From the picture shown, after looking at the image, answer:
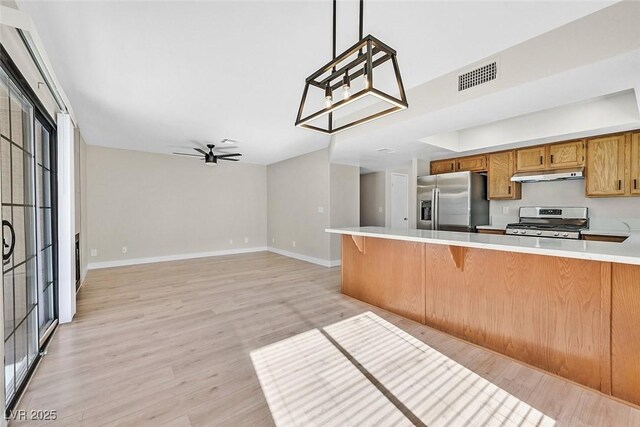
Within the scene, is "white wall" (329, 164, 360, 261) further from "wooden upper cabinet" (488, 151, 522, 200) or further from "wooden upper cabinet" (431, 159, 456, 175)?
"wooden upper cabinet" (488, 151, 522, 200)

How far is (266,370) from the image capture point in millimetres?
2000

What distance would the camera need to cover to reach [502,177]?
4531mm

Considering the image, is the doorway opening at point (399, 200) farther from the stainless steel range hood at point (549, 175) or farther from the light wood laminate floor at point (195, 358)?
the light wood laminate floor at point (195, 358)

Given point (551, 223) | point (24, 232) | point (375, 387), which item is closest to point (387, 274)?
point (375, 387)

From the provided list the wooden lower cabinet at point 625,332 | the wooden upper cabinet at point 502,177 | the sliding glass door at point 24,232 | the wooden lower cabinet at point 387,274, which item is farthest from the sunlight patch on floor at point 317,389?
the wooden upper cabinet at point 502,177

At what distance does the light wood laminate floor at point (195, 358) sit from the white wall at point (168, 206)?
1.68 metres

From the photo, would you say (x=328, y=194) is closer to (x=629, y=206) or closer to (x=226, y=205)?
(x=226, y=205)

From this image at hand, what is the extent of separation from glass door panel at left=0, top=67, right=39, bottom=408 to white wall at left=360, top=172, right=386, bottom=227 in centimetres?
650

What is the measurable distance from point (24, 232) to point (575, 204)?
21.3 ft

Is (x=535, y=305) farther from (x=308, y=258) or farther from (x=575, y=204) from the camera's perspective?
(x=308, y=258)

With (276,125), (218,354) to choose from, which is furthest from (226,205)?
(218,354)

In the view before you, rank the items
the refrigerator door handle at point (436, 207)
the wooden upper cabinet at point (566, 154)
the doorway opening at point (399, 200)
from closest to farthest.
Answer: the wooden upper cabinet at point (566, 154), the refrigerator door handle at point (436, 207), the doorway opening at point (399, 200)

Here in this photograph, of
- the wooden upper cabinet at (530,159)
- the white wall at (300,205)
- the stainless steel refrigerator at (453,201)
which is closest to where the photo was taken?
the wooden upper cabinet at (530,159)

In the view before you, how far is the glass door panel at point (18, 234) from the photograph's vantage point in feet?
5.53
